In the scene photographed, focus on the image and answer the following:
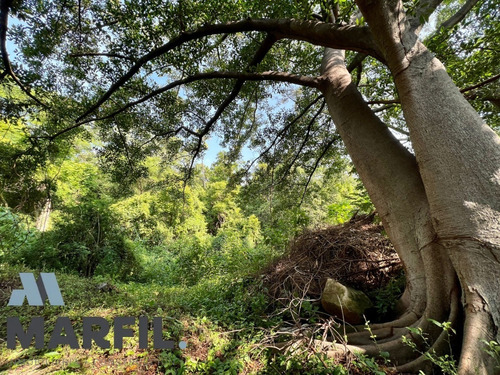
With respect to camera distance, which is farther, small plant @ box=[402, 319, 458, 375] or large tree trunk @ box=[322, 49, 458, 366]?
large tree trunk @ box=[322, 49, 458, 366]

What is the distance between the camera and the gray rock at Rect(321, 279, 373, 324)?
6.88 ft

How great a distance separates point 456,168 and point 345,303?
1417mm

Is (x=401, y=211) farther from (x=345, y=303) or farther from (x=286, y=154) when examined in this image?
(x=286, y=154)

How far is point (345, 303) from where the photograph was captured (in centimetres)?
211

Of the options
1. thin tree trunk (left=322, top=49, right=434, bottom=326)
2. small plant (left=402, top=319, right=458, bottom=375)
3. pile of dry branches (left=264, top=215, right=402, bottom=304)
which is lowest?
small plant (left=402, top=319, right=458, bottom=375)

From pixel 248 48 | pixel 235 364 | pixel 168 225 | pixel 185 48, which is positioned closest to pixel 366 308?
pixel 235 364

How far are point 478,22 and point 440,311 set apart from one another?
4006 millimetres

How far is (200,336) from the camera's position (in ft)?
6.58

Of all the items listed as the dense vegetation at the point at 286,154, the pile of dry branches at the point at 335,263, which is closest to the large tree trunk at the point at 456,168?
the dense vegetation at the point at 286,154

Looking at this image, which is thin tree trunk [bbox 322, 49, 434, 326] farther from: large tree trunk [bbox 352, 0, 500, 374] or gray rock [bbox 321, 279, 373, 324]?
gray rock [bbox 321, 279, 373, 324]

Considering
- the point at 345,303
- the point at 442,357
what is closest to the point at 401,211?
the point at 345,303

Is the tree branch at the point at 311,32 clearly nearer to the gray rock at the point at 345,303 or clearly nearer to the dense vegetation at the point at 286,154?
the dense vegetation at the point at 286,154

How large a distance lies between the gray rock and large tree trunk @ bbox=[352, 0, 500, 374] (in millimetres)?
850

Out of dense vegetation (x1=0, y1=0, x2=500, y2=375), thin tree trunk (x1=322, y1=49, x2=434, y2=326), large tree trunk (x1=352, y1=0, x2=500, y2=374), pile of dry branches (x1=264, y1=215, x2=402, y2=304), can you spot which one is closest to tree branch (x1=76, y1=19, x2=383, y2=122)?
dense vegetation (x1=0, y1=0, x2=500, y2=375)
